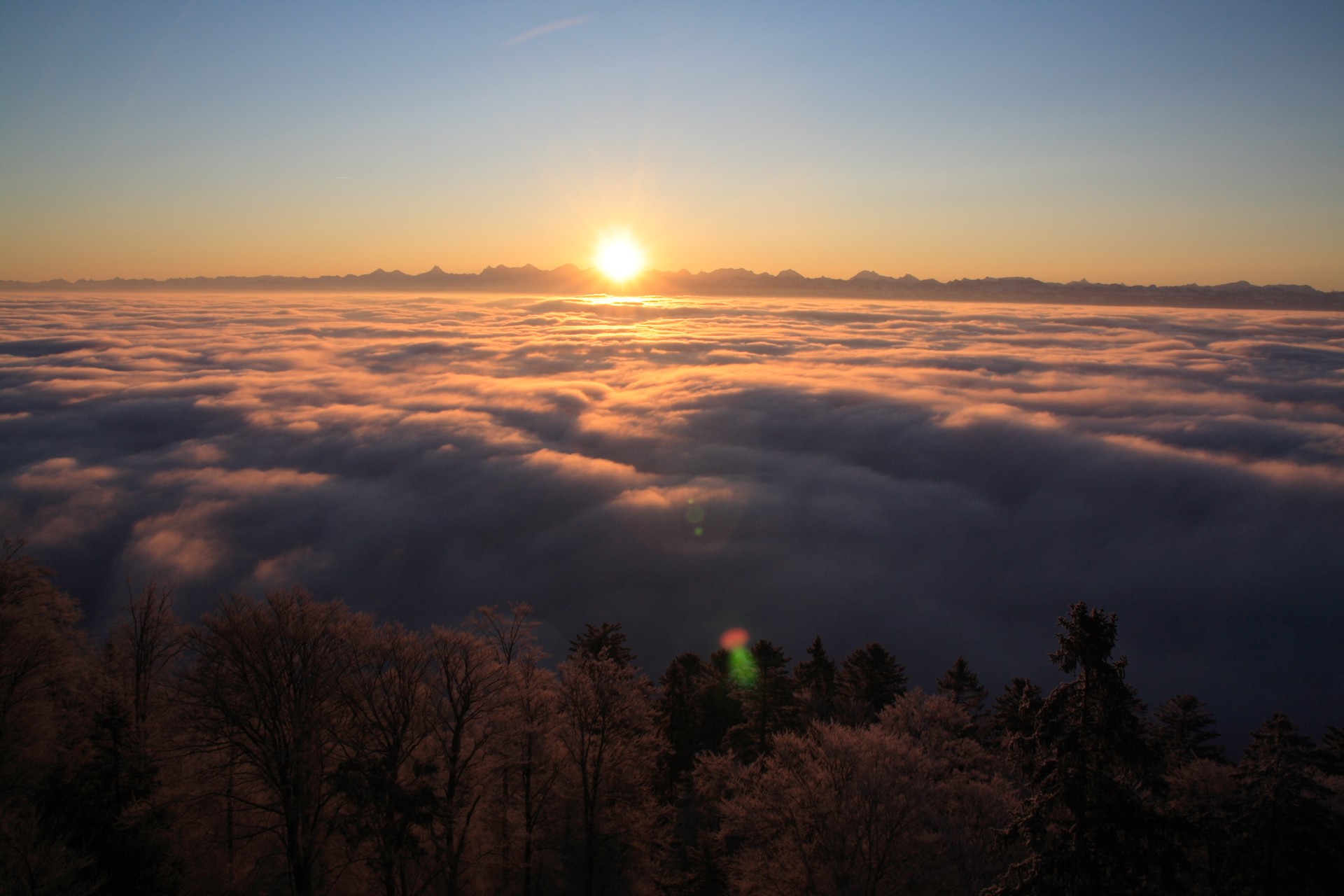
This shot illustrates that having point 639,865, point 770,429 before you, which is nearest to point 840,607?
point 770,429

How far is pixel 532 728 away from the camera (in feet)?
63.4

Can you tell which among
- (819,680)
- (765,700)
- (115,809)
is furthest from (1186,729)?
(115,809)

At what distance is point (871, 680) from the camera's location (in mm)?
38969

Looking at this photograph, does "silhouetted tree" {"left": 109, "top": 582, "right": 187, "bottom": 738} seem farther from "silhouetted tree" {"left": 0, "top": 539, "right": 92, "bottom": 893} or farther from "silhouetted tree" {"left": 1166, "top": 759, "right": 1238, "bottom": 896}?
"silhouetted tree" {"left": 1166, "top": 759, "right": 1238, "bottom": 896}

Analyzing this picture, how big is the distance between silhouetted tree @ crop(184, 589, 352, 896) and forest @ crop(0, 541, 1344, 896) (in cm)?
7

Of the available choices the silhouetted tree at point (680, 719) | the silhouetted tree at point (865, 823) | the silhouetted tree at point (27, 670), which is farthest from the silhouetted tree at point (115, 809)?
the silhouetted tree at point (680, 719)

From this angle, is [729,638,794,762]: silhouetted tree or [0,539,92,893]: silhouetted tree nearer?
[0,539,92,893]: silhouetted tree

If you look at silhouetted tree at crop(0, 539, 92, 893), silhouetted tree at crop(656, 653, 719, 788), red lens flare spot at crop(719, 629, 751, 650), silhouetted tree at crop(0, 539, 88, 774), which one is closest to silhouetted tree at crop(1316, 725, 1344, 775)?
silhouetted tree at crop(656, 653, 719, 788)

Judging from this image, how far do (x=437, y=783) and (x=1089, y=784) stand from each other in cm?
1515

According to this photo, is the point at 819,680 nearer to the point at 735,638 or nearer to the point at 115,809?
the point at 735,638

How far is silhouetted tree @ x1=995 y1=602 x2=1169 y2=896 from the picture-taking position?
30.7 feet

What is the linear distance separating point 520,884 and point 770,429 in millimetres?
96817

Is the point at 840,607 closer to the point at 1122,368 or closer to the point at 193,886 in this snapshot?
the point at 193,886

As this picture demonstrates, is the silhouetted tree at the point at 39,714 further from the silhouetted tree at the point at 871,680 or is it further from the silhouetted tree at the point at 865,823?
the silhouetted tree at the point at 871,680
